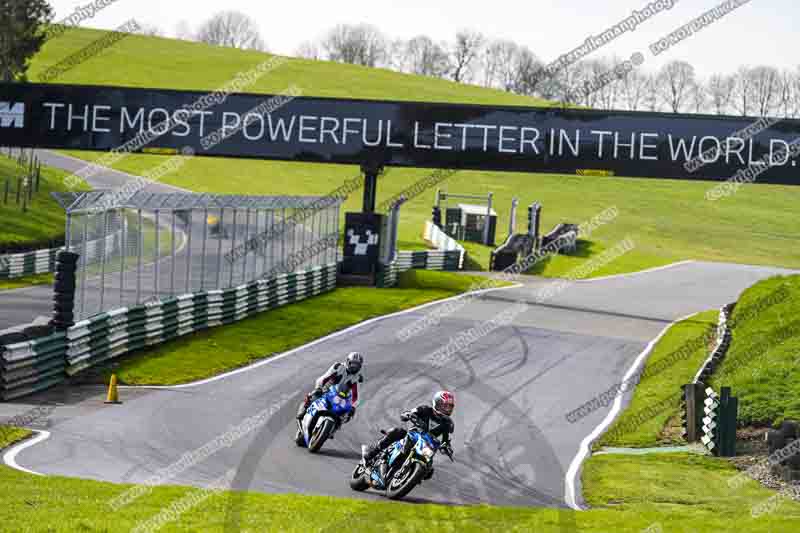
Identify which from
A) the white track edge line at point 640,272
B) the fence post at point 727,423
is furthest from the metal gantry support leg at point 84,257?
the white track edge line at point 640,272

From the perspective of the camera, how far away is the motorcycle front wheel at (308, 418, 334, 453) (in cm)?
1562

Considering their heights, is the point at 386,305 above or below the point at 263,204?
below

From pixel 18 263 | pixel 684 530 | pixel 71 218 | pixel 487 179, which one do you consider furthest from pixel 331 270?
pixel 487 179

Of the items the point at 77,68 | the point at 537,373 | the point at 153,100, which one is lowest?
the point at 537,373

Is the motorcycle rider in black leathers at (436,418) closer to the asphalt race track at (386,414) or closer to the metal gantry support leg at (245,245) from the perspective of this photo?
the asphalt race track at (386,414)

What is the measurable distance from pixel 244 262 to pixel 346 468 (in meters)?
16.9

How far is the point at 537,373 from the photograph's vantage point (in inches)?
976

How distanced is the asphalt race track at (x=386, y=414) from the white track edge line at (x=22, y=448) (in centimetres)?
7

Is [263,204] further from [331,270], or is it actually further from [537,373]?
[537,373]

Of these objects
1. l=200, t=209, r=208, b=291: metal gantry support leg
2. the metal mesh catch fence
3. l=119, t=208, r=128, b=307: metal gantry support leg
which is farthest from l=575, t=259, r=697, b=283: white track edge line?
l=119, t=208, r=128, b=307: metal gantry support leg

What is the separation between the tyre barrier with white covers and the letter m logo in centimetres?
871

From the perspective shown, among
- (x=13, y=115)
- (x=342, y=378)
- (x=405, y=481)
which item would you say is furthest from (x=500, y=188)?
(x=405, y=481)

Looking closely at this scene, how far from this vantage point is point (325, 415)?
1574cm

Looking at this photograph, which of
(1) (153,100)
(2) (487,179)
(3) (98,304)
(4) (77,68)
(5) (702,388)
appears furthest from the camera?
(4) (77,68)
